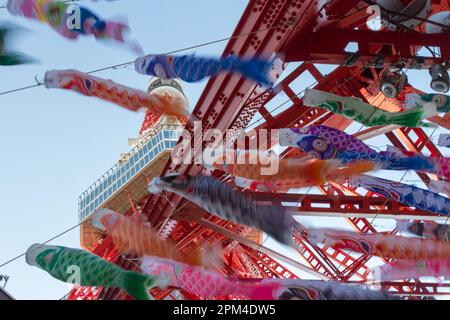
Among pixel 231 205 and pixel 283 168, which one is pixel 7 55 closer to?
pixel 231 205

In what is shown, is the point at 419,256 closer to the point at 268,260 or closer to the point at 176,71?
the point at 176,71

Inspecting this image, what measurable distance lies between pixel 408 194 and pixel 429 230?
92 centimetres

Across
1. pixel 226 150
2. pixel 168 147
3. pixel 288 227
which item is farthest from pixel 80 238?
pixel 288 227

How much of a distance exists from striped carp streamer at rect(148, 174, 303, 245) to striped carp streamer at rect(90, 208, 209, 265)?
85 centimetres

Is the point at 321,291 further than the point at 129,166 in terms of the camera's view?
No

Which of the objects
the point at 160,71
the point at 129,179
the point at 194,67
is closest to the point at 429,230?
the point at 194,67

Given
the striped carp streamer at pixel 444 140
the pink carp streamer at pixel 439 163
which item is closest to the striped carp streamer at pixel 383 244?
the pink carp streamer at pixel 439 163

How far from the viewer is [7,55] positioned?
33.7 feet

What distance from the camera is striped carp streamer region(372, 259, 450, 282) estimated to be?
13211 millimetres

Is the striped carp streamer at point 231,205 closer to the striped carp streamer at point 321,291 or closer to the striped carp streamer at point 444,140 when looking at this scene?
the striped carp streamer at point 321,291

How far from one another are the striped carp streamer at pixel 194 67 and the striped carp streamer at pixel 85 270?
2.59 m

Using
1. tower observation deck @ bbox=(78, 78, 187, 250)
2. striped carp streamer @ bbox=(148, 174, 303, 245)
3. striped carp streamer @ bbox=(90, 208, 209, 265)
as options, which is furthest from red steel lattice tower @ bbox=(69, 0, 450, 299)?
tower observation deck @ bbox=(78, 78, 187, 250)

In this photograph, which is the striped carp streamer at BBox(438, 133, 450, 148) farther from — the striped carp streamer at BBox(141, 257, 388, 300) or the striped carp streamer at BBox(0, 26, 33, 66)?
the striped carp streamer at BBox(0, 26, 33, 66)
